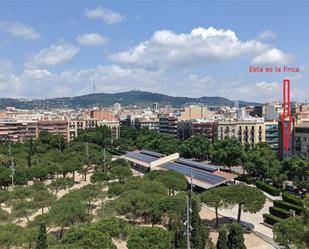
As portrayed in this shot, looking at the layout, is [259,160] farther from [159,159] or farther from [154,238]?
[154,238]

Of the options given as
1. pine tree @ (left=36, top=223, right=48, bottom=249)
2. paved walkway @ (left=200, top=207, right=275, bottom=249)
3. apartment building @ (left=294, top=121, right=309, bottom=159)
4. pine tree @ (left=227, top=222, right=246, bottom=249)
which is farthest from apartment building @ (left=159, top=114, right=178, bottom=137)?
pine tree @ (left=36, top=223, right=48, bottom=249)

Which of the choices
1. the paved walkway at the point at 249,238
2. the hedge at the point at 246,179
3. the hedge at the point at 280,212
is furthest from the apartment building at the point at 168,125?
the hedge at the point at 280,212

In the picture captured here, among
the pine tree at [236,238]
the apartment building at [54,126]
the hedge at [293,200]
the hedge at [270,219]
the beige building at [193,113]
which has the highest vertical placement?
the beige building at [193,113]

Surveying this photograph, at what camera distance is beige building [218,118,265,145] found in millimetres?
95000

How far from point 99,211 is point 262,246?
14.4 metres

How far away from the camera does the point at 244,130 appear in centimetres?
9619

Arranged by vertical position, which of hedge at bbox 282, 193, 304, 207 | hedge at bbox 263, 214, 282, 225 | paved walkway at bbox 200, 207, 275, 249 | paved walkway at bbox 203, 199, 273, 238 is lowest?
paved walkway at bbox 203, 199, 273, 238

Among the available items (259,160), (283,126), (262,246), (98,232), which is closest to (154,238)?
(98,232)

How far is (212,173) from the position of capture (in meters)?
55.0

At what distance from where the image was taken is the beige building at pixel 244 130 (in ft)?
312

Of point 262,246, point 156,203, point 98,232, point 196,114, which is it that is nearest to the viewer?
point 98,232

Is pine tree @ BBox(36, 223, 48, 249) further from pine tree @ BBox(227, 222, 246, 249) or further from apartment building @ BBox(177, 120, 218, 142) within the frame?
apartment building @ BBox(177, 120, 218, 142)

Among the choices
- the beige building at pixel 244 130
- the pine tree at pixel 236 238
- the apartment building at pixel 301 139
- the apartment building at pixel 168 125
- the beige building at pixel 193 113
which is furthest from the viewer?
the beige building at pixel 193 113

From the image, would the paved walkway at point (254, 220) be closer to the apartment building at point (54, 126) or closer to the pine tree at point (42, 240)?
the pine tree at point (42, 240)
